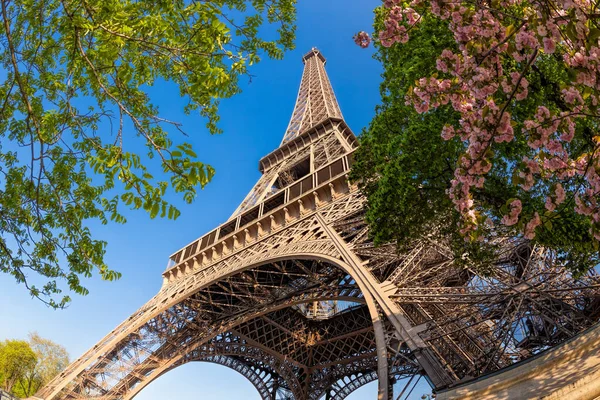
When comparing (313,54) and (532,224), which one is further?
(313,54)

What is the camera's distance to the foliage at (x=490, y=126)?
162 inches

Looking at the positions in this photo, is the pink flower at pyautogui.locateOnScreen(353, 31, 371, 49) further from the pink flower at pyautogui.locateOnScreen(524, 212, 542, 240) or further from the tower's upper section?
the tower's upper section

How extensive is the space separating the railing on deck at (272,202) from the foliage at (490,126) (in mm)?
10041

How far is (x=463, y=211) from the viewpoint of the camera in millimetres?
5602

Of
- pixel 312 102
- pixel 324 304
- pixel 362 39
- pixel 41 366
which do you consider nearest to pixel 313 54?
pixel 312 102

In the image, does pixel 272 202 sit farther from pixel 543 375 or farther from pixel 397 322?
pixel 543 375

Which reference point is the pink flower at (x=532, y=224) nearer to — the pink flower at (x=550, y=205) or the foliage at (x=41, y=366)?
the pink flower at (x=550, y=205)

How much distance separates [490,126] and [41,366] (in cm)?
3232

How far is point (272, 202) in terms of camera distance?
23.9 m

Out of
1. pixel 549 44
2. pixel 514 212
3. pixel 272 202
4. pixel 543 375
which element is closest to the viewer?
pixel 549 44

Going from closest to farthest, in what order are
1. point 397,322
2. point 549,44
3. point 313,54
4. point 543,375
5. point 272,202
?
point 549,44 → point 543,375 → point 397,322 → point 272,202 → point 313,54

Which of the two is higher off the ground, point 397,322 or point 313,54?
point 313,54

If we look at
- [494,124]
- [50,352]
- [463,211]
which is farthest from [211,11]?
[50,352]

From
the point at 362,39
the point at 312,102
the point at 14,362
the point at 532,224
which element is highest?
the point at 312,102
